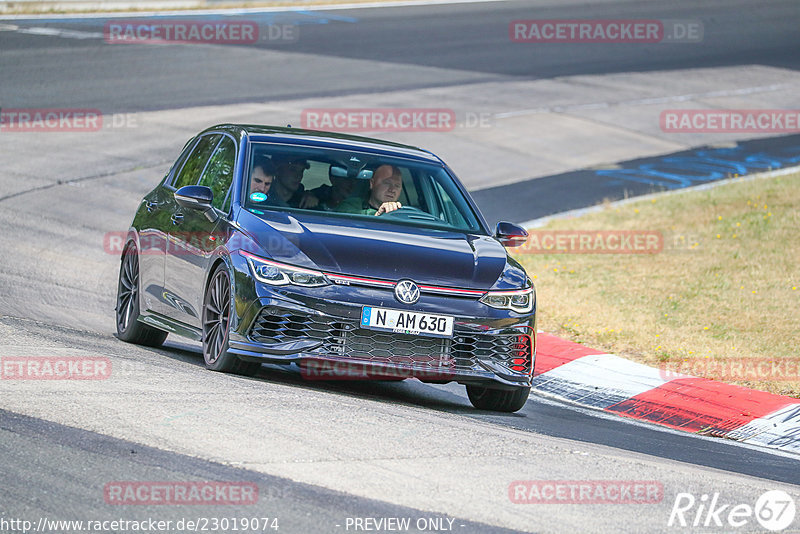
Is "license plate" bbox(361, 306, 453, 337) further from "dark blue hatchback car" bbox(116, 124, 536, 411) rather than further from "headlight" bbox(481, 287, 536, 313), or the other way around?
"headlight" bbox(481, 287, 536, 313)

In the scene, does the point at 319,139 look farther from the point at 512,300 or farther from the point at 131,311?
the point at 131,311

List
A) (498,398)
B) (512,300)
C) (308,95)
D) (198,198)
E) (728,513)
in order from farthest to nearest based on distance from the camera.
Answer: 1. (308,95)
2. (498,398)
3. (198,198)
4. (512,300)
5. (728,513)

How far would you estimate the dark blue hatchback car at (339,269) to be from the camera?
7.57 meters

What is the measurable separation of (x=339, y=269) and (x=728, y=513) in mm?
2837

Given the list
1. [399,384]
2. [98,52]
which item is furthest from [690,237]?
[98,52]

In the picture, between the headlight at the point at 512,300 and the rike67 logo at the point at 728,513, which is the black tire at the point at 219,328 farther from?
the rike67 logo at the point at 728,513

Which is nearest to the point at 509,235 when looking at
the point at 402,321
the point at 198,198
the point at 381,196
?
the point at 381,196

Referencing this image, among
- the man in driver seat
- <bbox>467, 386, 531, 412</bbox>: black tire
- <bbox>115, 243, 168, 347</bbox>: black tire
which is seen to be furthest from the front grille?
<bbox>115, 243, 168, 347</bbox>: black tire

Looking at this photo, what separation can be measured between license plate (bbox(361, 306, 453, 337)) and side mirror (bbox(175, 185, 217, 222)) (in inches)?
58.1

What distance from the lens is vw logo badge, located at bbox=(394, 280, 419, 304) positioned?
24.9 feet

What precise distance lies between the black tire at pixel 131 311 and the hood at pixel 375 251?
6.48 ft

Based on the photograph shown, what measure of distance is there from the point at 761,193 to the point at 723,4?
22.5 metres

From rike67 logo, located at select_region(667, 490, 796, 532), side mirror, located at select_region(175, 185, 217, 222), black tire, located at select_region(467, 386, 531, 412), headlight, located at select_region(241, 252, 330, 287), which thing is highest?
side mirror, located at select_region(175, 185, 217, 222)

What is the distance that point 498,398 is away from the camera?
27.9 feet
